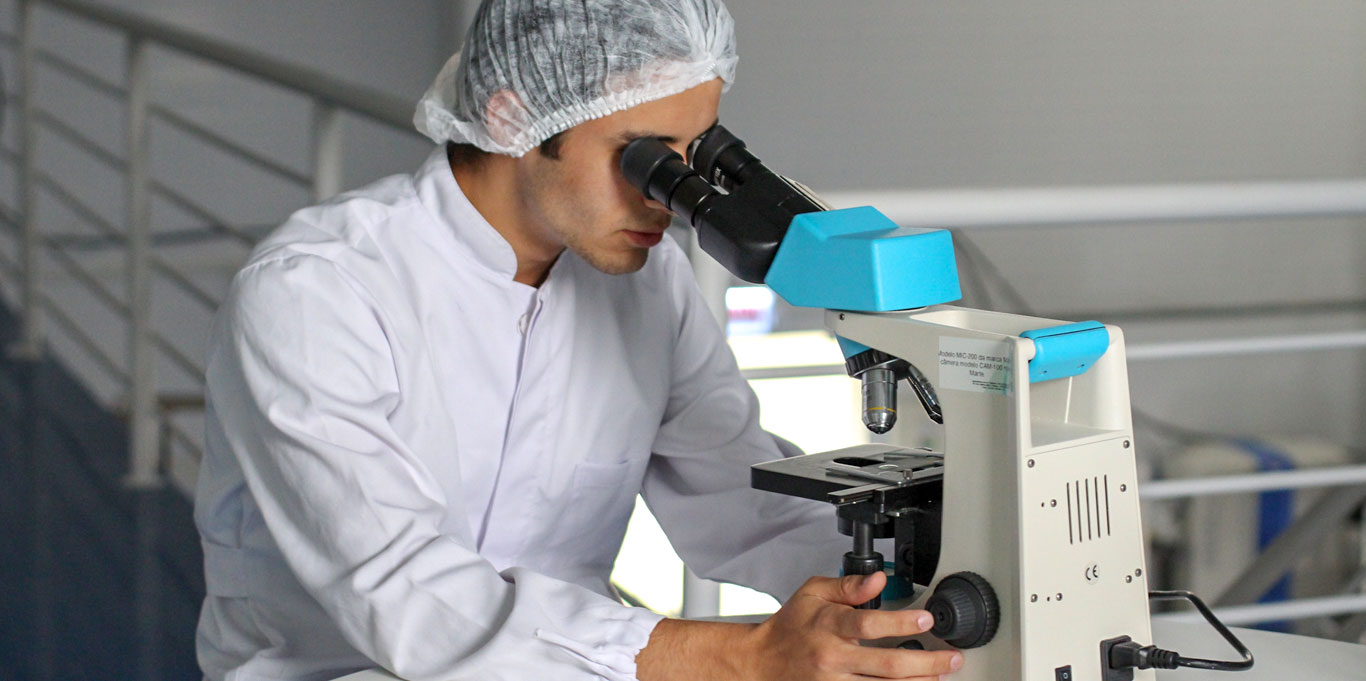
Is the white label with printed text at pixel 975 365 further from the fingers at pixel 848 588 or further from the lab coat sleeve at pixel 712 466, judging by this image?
the lab coat sleeve at pixel 712 466

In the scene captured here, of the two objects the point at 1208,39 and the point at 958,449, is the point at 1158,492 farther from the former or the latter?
the point at 1208,39

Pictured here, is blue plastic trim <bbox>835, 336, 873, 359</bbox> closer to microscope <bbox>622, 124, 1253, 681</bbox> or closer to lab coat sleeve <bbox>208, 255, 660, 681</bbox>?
microscope <bbox>622, 124, 1253, 681</bbox>

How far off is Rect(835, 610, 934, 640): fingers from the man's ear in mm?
605

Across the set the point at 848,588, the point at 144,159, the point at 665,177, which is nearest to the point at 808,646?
the point at 848,588

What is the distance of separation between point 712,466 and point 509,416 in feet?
0.89

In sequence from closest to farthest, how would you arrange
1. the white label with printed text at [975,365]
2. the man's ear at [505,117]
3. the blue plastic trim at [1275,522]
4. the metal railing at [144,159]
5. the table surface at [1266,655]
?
the white label with printed text at [975,365]
the table surface at [1266,655]
the man's ear at [505,117]
the metal railing at [144,159]
the blue plastic trim at [1275,522]

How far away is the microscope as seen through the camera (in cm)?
91

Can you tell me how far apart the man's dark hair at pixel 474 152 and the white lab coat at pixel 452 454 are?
0.04 metres

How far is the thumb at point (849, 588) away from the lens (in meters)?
0.96

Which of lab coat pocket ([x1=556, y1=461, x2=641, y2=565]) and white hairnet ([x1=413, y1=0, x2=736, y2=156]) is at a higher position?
white hairnet ([x1=413, y1=0, x2=736, y2=156])

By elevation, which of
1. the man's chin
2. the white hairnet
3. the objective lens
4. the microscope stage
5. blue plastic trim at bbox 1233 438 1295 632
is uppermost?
the white hairnet

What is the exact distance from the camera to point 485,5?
1.26 metres

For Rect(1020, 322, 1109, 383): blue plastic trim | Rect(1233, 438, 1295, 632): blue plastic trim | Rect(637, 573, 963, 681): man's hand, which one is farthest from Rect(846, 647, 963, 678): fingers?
Rect(1233, 438, 1295, 632): blue plastic trim

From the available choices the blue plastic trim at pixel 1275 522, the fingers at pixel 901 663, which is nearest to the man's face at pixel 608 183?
the fingers at pixel 901 663
